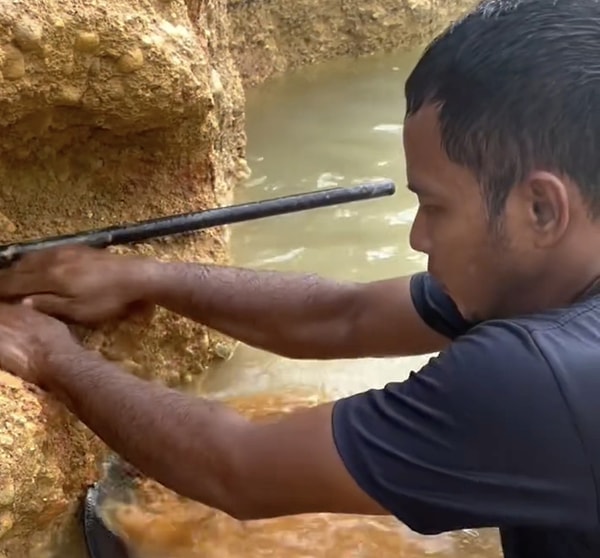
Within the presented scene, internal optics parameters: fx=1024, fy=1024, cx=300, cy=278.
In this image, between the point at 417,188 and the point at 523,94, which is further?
the point at 417,188

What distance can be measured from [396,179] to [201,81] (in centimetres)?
175

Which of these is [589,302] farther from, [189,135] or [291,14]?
[291,14]

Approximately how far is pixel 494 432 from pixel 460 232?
0.29m

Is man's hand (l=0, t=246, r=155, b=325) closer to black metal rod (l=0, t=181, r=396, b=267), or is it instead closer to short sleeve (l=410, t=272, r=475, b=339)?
black metal rod (l=0, t=181, r=396, b=267)

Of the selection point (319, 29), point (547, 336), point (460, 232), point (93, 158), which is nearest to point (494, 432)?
point (547, 336)

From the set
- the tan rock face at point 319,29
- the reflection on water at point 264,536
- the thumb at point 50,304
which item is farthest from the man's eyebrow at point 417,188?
the tan rock face at point 319,29

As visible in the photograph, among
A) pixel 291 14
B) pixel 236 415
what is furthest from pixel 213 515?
pixel 291 14

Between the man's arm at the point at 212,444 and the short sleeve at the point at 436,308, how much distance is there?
57 cm

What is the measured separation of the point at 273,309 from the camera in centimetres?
211

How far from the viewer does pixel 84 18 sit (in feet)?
5.72

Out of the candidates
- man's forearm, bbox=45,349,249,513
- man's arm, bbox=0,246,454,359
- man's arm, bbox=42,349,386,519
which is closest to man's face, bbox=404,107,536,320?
man's arm, bbox=42,349,386,519

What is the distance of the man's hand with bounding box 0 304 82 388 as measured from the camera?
5.53 ft

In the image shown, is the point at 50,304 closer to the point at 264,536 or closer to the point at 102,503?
the point at 102,503

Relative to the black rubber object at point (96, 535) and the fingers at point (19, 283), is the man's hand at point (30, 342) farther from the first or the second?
the black rubber object at point (96, 535)
